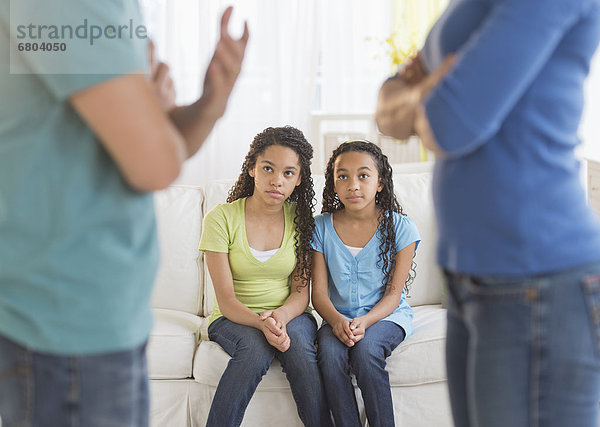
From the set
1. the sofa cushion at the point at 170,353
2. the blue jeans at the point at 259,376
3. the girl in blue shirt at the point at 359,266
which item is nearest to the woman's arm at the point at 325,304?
the girl in blue shirt at the point at 359,266

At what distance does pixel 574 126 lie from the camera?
0.84 m

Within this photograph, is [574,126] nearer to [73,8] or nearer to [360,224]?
[73,8]

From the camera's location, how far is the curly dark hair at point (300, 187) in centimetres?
219

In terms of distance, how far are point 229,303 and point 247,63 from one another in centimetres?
314

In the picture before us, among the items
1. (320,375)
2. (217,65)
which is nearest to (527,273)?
(217,65)

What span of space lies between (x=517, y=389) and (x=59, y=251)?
57cm

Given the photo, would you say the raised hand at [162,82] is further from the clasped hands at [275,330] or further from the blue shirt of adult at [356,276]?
the blue shirt of adult at [356,276]

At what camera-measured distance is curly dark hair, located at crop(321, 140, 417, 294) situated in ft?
7.15

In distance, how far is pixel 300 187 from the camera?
2.28 m

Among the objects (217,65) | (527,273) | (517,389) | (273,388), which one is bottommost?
(273,388)

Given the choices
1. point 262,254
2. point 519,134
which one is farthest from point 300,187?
point 519,134

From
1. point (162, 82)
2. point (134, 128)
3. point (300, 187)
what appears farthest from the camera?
point (300, 187)

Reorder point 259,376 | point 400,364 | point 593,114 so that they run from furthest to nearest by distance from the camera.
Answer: point 593,114
point 400,364
point 259,376

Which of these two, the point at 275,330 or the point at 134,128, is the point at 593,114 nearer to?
the point at 275,330
